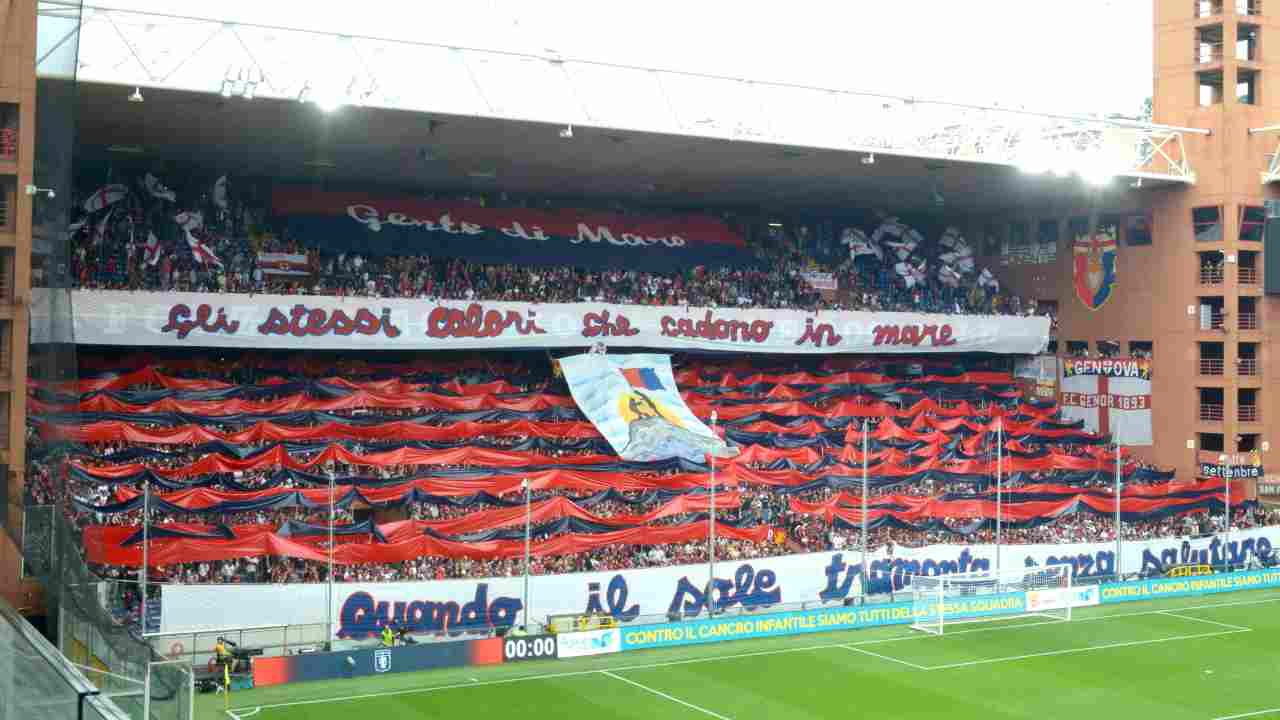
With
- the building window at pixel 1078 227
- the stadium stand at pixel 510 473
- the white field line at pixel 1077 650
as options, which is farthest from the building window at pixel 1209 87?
the white field line at pixel 1077 650

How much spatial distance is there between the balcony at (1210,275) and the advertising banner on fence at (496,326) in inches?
243

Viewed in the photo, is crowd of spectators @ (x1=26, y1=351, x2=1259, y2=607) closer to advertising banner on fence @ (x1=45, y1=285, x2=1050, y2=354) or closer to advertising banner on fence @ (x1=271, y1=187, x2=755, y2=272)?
advertising banner on fence @ (x1=45, y1=285, x2=1050, y2=354)

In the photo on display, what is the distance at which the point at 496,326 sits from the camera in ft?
146

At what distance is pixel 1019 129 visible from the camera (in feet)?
157

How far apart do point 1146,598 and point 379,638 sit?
913 inches

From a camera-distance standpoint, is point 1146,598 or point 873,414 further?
→ point 873,414

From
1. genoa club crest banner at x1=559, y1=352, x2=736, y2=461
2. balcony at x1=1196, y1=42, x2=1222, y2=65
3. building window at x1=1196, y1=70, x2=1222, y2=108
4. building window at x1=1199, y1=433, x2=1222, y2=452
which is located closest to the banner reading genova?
genoa club crest banner at x1=559, y1=352, x2=736, y2=461

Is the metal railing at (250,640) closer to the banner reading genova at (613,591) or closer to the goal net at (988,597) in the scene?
the banner reading genova at (613,591)

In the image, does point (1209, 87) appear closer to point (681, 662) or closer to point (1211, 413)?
point (1211, 413)

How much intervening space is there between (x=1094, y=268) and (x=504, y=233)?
77.2 ft

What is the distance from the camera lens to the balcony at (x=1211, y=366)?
167 ft

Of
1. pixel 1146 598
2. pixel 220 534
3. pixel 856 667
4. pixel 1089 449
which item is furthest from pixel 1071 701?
pixel 1089 449

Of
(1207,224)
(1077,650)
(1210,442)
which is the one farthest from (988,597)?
(1207,224)

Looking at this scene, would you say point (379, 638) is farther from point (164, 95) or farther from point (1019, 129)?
point (1019, 129)
